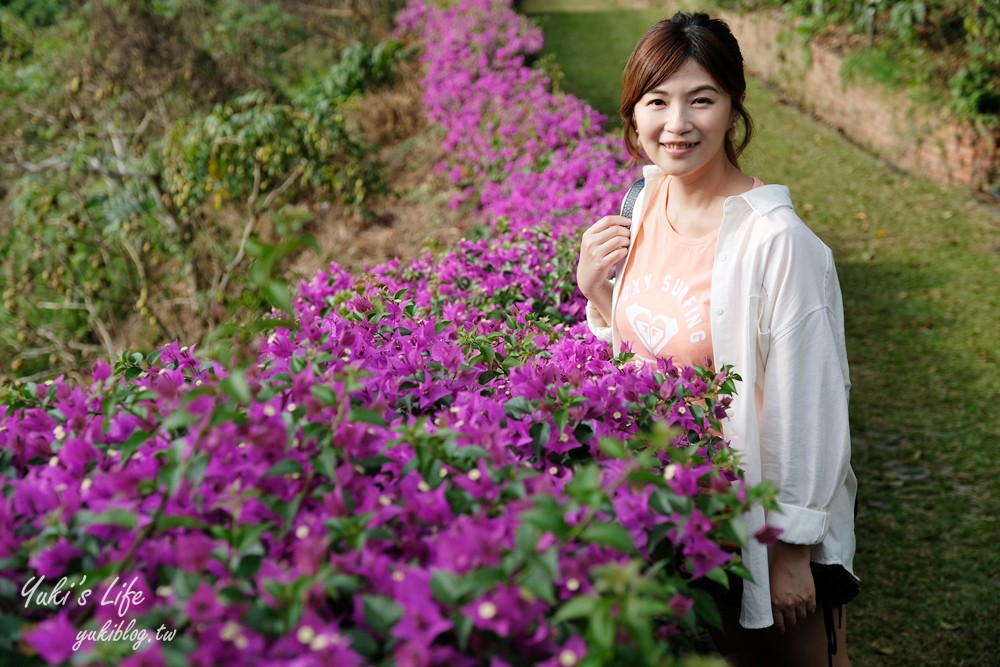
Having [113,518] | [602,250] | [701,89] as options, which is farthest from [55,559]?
[701,89]

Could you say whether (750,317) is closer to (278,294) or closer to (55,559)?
(278,294)

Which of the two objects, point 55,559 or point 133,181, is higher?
point 55,559

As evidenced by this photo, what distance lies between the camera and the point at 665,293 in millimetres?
1867

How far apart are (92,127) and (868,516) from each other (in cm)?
596

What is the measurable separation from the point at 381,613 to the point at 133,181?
6076 mm

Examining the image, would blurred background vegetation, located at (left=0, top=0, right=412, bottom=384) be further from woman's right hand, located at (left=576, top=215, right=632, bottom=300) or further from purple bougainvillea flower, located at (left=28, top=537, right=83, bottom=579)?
A: purple bougainvillea flower, located at (left=28, top=537, right=83, bottom=579)

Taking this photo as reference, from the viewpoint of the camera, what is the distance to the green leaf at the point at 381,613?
3.03 ft

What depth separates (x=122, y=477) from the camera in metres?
1.06

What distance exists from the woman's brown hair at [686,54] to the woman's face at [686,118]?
15mm

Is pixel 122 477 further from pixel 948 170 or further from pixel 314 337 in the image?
pixel 948 170

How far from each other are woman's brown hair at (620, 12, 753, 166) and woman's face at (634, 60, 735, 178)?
15mm

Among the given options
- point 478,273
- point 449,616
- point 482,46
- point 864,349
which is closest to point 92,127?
point 482,46

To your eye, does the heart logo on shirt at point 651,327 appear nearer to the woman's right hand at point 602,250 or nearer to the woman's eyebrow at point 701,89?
the woman's right hand at point 602,250

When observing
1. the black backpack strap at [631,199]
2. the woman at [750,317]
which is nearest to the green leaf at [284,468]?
the woman at [750,317]
